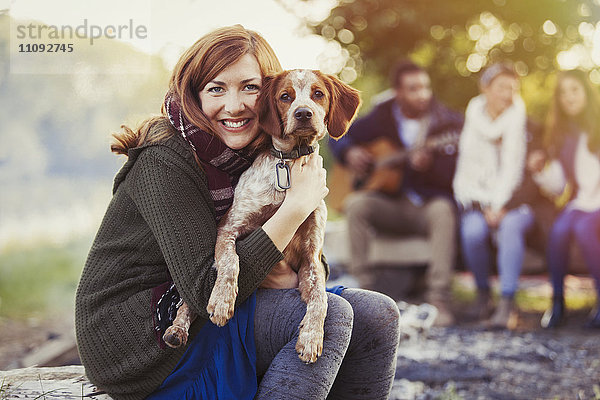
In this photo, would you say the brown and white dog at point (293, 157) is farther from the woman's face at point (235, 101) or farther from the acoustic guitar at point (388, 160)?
the acoustic guitar at point (388, 160)

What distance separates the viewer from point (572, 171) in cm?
499

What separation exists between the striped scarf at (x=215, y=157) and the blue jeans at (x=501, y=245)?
344 cm

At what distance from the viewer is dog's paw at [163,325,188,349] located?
1747 millimetres

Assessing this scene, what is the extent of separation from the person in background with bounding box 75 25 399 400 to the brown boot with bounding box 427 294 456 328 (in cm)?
294

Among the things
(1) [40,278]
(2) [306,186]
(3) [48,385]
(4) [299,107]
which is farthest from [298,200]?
(1) [40,278]

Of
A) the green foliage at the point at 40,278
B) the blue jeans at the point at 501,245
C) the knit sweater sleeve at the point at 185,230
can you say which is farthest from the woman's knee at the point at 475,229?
the knit sweater sleeve at the point at 185,230

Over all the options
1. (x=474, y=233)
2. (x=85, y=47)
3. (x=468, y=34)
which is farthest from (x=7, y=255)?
(x=468, y=34)

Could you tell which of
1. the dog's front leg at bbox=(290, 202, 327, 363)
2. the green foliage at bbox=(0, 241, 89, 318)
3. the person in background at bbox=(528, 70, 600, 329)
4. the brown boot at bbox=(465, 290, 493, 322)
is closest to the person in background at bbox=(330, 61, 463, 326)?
the brown boot at bbox=(465, 290, 493, 322)

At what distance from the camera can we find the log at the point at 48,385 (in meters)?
1.95

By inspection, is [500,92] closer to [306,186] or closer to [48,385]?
[306,186]

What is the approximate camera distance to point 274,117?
6.49 feet

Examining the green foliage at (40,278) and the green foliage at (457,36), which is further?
the green foliage at (457,36)

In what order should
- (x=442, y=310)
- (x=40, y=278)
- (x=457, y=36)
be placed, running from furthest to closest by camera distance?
1. (x=40, y=278)
2. (x=457, y=36)
3. (x=442, y=310)

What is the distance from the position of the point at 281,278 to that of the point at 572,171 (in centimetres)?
371
